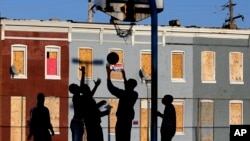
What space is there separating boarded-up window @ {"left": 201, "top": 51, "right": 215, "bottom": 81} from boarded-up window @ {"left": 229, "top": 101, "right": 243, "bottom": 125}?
2.08 metres

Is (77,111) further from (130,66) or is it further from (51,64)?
(130,66)

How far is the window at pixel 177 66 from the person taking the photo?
1657 inches

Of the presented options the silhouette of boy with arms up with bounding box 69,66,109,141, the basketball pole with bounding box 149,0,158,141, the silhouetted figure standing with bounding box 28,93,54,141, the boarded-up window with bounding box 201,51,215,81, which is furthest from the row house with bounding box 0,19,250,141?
the basketball pole with bounding box 149,0,158,141

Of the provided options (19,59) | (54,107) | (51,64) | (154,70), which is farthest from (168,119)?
(51,64)

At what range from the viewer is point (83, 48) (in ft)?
133

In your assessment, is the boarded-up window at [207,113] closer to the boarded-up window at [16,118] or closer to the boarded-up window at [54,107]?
the boarded-up window at [54,107]

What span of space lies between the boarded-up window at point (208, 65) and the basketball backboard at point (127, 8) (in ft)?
105

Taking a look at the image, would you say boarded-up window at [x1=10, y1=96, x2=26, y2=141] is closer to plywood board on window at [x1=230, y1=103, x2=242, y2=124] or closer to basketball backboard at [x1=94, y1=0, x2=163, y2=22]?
plywood board on window at [x1=230, y1=103, x2=242, y2=124]

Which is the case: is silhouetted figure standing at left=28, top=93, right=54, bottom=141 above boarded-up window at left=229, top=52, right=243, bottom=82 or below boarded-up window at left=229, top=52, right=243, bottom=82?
below

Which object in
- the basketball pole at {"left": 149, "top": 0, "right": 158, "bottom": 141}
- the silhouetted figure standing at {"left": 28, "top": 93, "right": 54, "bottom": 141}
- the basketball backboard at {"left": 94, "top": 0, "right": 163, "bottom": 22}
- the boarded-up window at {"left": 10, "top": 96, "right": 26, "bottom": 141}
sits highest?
the basketball backboard at {"left": 94, "top": 0, "right": 163, "bottom": 22}

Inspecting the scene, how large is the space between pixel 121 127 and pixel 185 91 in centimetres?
2850

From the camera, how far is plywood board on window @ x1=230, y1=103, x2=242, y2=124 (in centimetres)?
4144

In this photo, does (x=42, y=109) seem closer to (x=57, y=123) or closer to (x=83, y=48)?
(x=57, y=123)

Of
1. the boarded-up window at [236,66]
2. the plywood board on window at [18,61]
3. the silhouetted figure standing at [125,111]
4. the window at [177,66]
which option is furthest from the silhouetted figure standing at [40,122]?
the boarded-up window at [236,66]
